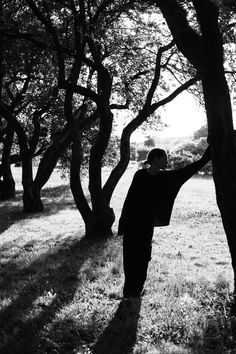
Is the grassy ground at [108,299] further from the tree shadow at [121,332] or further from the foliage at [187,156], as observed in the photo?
the foliage at [187,156]

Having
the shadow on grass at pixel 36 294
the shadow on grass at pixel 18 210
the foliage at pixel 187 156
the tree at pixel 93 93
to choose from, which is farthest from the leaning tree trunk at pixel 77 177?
the foliage at pixel 187 156

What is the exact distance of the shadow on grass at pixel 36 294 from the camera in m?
5.34

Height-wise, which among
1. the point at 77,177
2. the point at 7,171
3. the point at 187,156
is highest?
the point at 187,156

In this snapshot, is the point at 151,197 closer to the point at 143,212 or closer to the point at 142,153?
the point at 143,212

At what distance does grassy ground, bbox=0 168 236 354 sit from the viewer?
5137 mm

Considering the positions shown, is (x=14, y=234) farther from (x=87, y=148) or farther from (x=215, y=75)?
(x=87, y=148)

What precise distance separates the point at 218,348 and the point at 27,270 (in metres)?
5.09

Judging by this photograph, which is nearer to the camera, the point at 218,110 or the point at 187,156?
the point at 218,110

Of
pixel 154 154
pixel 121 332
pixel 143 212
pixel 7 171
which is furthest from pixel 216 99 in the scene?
pixel 7 171

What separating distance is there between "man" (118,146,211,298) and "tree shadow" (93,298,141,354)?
49 centimetres

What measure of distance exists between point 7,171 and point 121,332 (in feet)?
72.4

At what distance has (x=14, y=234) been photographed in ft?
45.3

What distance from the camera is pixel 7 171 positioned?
26.3 metres

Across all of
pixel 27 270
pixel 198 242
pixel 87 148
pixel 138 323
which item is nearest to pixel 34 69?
pixel 87 148
